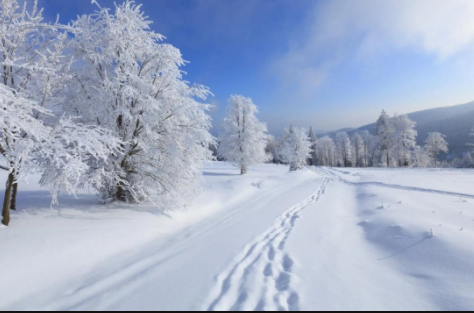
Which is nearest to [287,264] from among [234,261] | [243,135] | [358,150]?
[234,261]

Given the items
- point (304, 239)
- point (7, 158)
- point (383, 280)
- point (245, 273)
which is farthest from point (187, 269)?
point (7, 158)

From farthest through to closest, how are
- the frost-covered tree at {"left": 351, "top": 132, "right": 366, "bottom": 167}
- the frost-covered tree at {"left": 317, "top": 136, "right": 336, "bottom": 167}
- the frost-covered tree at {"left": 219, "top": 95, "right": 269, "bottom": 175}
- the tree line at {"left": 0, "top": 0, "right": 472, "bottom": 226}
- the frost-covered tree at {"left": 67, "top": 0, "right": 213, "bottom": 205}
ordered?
the frost-covered tree at {"left": 317, "top": 136, "right": 336, "bottom": 167}, the frost-covered tree at {"left": 351, "top": 132, "right": 366, "bottom": 167}, the frost-covered tree at {"left": 219, "top": 95, "right": 269, "bottom": 175}, the frost-covered tree at {"left": 67, "top": 0, "right": 213, "bottom": 205}, the tree line at {"left": 0, "top": 0, "right": 472, "bottom": 226}

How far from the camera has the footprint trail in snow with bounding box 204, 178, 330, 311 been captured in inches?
121

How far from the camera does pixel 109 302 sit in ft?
10.8

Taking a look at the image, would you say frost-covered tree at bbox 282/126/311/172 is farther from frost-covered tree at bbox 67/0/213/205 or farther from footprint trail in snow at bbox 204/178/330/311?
footprint trail in snow at bbox 204/178/330/311

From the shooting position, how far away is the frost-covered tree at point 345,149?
2887 inches

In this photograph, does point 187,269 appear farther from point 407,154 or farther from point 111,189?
point 407,154

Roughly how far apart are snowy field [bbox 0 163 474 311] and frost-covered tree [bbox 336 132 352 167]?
72.4 m

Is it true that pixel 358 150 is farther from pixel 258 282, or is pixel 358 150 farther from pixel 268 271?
pixel 258 282

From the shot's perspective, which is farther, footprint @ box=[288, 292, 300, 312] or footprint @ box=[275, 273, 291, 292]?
footprint @ box=[275, 273, 291, 292]

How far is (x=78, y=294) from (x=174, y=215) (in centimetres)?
450

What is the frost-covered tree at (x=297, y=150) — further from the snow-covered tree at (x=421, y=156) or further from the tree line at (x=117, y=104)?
the snow-covered tree at (x=421, y=156)

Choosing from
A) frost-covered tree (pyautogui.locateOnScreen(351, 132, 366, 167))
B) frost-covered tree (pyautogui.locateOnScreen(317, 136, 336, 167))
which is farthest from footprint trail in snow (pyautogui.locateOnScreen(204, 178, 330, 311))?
frost-covered tree (pyautogui.locateOnScreen(317, 136, 336, 167))

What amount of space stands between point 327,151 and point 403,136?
141ft
